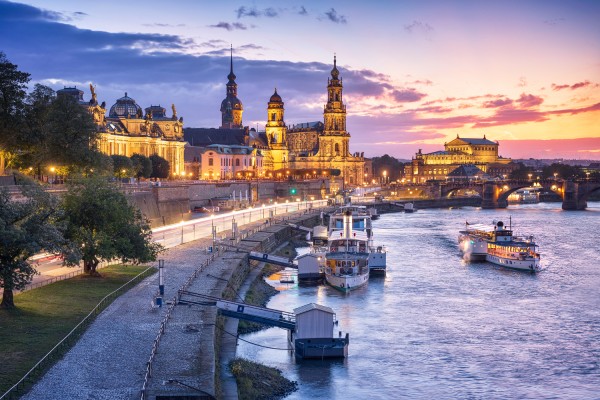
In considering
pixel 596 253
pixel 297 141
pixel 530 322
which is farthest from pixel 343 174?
pixel 530 322

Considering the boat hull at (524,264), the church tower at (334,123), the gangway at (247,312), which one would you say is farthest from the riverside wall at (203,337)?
the church tower at (334,123)

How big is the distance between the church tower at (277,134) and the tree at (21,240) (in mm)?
147053

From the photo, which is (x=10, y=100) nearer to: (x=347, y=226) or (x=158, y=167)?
(x=347, y=226)

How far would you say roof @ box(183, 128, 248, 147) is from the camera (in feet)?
556

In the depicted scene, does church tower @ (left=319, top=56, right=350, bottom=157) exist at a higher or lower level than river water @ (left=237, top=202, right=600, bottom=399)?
higher

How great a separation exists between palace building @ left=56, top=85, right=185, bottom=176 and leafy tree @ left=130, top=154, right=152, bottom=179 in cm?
400

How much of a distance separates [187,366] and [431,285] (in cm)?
3222

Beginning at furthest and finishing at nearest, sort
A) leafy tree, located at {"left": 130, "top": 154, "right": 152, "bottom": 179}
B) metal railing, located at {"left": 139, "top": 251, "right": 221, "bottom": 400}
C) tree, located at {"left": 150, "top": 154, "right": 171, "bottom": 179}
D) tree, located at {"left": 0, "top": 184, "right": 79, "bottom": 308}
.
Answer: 1. tree, located at {"left": 150, "top": 154, "right": 171, "bottom": 179}
2. leafy tree, located at {"left": 130, "top": 154, "right": 152, "bottom": 179}
3. tree, located at {"left": 0, "top": 184, "right": 79, "bottom": 308}
4. metal railing, located at {"left": 139, "top": 251, "right": 221, "bottom": 400}

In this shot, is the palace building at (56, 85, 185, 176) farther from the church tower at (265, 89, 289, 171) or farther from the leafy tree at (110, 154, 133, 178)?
the church tower at (265, 89, 289, 171)

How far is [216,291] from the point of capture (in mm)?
37031

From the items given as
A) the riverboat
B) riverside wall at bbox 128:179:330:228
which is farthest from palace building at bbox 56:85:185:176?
the riverboat

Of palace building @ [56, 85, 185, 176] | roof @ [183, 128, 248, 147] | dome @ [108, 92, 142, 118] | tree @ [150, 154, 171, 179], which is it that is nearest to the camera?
palace building @ [56, 85, 185, 176]

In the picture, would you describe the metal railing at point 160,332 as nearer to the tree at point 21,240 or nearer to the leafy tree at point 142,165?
the tree at point 21,240

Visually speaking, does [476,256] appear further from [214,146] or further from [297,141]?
[297,141]
